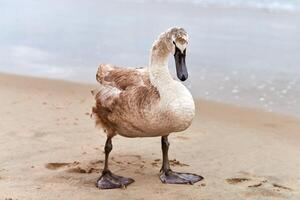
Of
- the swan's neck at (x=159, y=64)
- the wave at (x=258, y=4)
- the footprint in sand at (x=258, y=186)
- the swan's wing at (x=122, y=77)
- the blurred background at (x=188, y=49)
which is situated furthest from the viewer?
the wave at (x=258, y=4)

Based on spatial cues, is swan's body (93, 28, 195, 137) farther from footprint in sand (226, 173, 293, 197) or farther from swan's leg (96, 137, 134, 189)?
footprint in sand (226, 173, 293, 197)

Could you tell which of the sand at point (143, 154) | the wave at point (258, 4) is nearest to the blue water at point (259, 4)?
the wave at point (258, 4)

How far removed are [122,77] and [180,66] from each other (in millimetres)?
659

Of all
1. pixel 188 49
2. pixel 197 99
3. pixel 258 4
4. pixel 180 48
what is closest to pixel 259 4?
pixel 258 4

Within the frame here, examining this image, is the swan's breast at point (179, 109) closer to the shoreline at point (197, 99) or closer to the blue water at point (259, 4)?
the shoreline at point (197, 99)

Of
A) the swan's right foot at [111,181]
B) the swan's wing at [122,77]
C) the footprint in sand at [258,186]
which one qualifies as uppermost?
the swan's wing at [122,77]

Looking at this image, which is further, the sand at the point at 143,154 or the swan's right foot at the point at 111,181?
the swan's right foot at the point at 111,181

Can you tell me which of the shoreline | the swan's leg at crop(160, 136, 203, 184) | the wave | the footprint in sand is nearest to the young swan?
the swan's leg at crop(160, 136, 203, 184)

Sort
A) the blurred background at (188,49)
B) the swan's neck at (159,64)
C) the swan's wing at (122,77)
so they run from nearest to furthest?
the swan's neck at (159,64) → the swan's wing at (122,77) → the blurred background at (188,49)

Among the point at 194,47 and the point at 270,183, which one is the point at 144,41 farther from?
the point at 270,183

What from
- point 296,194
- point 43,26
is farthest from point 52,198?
point 43,26

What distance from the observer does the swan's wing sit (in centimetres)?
544

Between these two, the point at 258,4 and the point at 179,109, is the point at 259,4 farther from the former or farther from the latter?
the point at 179,109

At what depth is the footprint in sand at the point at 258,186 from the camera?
5.22 meters
